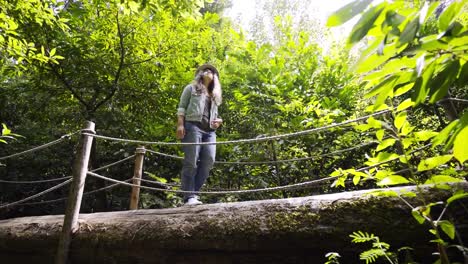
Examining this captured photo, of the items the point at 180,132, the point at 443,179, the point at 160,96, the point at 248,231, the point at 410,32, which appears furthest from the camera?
the point at 160,96

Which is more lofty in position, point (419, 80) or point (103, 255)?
point (419, 80)

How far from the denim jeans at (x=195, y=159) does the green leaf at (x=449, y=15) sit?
8.29 ft

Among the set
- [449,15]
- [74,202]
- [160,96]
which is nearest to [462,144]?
[449,15]

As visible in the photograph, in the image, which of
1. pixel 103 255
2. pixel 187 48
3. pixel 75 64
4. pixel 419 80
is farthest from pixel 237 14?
pixel 419 80

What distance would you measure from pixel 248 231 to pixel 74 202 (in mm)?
1420

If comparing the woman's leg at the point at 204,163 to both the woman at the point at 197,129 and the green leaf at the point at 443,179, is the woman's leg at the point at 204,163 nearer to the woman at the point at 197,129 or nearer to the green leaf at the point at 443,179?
the woman at the point at 197,129

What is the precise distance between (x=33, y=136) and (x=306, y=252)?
201 inches

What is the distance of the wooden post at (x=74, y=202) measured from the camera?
8.00 ft

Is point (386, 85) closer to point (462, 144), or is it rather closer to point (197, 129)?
point (462, 144)

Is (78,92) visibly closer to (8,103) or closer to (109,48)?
(109,48)

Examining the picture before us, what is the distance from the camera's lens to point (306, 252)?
6.20 ft

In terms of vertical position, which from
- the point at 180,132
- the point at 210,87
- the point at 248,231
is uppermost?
the point at 210,87

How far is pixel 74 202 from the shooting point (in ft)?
8.36

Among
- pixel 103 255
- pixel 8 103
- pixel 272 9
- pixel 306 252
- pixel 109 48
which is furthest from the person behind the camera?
pixel 272 9
